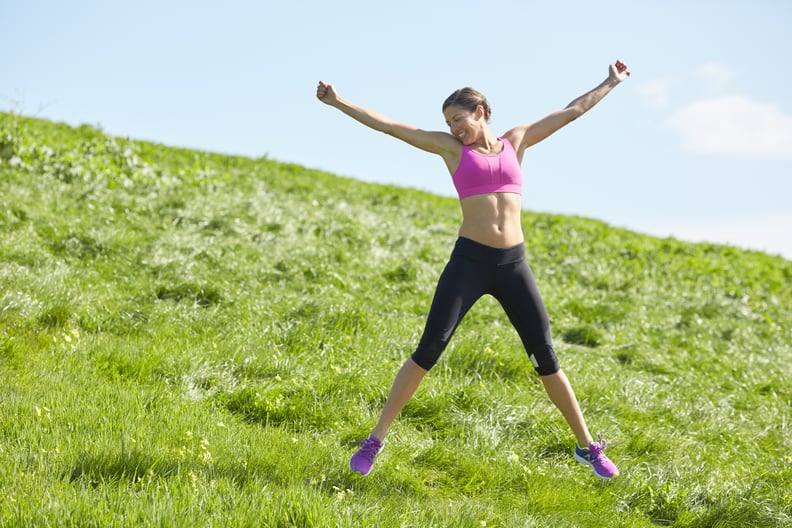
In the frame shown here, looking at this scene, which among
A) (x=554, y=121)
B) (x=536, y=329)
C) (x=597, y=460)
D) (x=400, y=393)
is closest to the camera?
(x=400, y=393)

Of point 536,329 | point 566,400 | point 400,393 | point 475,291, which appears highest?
point 475,291

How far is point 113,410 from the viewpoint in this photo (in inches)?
182

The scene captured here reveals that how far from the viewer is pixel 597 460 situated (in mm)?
4766

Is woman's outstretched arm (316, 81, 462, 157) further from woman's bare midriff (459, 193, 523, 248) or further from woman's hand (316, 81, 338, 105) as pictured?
woman's bare midriff (459, 193, 523, 248)

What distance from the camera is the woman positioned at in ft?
14.6

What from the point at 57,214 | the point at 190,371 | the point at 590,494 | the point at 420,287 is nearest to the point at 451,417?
the point at 590,494

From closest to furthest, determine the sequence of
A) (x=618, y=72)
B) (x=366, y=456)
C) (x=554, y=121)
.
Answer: (x=366, y=456) → (x=554, y=121) → (x=618, y=72)

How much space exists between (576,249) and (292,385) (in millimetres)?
9329

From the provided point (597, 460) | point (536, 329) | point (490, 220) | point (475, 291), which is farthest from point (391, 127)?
point (597, 460)

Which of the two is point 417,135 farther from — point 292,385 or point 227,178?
point 227,178

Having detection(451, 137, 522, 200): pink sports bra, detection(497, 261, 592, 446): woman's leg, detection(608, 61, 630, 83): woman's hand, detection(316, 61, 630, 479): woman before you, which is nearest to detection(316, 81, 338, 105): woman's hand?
detection(316, 61, 630, 479): woman

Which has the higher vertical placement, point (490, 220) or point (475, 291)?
point (490, 220)

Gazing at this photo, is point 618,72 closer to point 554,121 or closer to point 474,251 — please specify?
point 554,121

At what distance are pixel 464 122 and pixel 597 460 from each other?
2.41 meters
